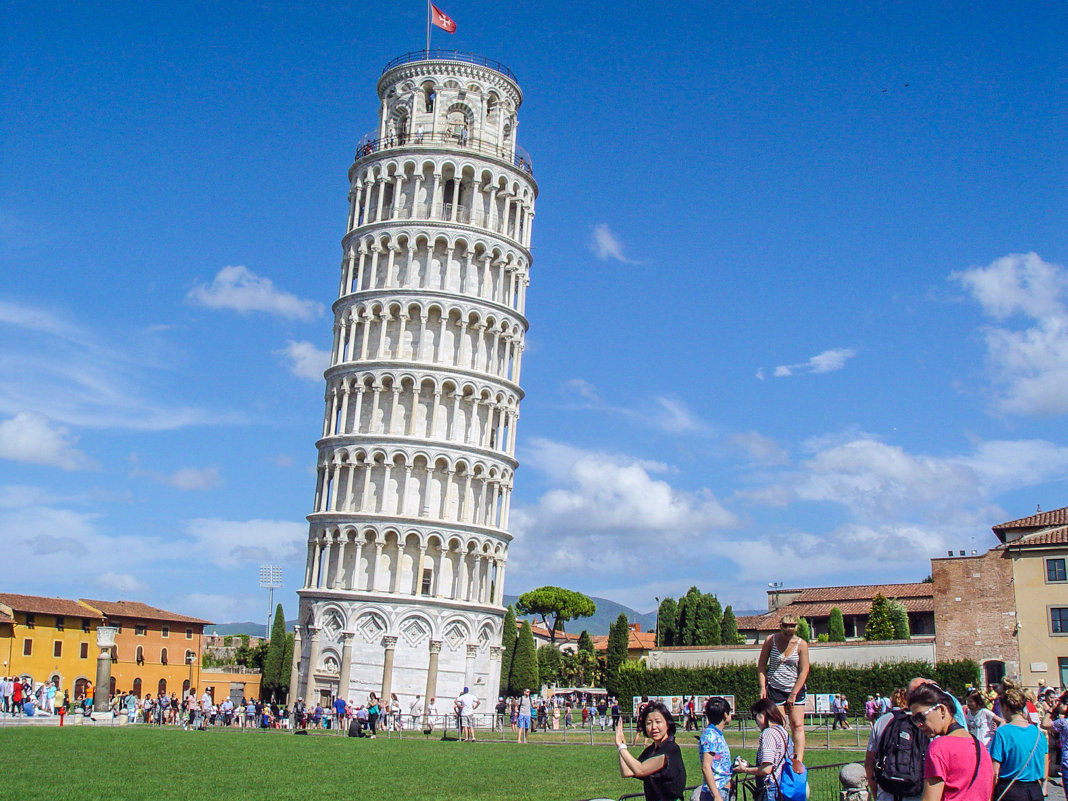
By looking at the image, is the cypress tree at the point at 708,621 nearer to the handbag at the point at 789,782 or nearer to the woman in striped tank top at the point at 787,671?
the woman in striped tank top at the point at 787,671

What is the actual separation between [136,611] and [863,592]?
59766 millimetres

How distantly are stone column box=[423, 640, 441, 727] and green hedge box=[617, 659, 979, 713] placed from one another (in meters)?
11.3

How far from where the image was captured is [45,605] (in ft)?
257

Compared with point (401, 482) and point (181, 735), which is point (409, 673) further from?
point (181, 735)

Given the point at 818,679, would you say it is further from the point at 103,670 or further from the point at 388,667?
the point at 103,670

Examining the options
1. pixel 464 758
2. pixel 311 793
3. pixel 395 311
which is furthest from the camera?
pixel 395 311

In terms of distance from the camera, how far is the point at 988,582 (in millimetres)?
50312

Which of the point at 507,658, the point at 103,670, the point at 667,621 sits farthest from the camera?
the point at 667,621

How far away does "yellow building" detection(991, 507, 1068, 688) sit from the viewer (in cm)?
4800

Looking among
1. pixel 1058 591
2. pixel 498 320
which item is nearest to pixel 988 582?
pixel 1058 591

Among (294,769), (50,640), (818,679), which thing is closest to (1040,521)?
(818,679)

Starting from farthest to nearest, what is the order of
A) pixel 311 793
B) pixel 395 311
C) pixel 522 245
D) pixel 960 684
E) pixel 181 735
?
pixel 522 245, pixel 395 311, pixel 960 684, pixel 181 735, pixel 311 793

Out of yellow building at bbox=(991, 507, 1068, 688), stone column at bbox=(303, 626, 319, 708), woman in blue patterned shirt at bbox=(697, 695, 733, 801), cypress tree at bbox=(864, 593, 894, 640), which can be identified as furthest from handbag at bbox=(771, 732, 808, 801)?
cypress tree at bbox=(864, 593, 894, 640)

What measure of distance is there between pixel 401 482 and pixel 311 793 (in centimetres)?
3657
